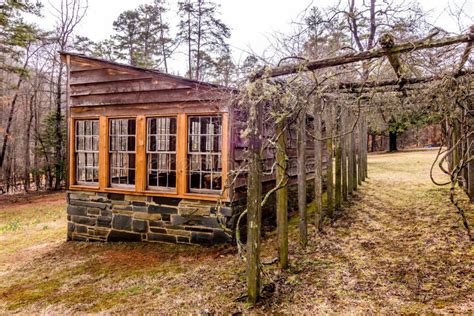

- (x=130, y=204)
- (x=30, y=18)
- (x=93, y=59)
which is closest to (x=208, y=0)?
(x=30, y=18)

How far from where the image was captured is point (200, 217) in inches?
231

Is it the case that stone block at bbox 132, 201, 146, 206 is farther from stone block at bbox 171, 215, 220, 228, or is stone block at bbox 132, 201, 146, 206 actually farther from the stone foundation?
stone block at bbox 171, 215, 220, 228

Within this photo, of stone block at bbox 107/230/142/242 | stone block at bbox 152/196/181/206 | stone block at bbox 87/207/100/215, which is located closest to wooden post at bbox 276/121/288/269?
stone block at bbox 152/196/181/206

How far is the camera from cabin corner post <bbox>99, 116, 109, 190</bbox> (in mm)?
6648

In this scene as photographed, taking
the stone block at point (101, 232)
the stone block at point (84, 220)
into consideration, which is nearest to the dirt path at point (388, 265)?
the stone block at point (101, 232)

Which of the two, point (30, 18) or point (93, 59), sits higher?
point (30, 18)

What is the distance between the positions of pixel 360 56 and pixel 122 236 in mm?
5769

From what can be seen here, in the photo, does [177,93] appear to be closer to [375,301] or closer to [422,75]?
[422,75]

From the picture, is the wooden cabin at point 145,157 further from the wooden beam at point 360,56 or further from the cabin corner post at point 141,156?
the wooden beam at point 360,56

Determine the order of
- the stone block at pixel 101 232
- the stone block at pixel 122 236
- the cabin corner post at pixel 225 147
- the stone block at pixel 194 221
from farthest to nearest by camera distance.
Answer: the stone block at pixel 101 232 < the stone block at pixel 122 236 < the stone block at pixel 194 221 < the cabin corner post at pixel 225 147

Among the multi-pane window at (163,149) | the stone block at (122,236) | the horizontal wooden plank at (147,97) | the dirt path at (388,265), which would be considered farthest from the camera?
the multi-pane window at (163,149)

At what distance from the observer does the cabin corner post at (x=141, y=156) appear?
6.34 metres

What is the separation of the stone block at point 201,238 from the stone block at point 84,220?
2543mm

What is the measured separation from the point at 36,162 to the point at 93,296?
52.9 feet
